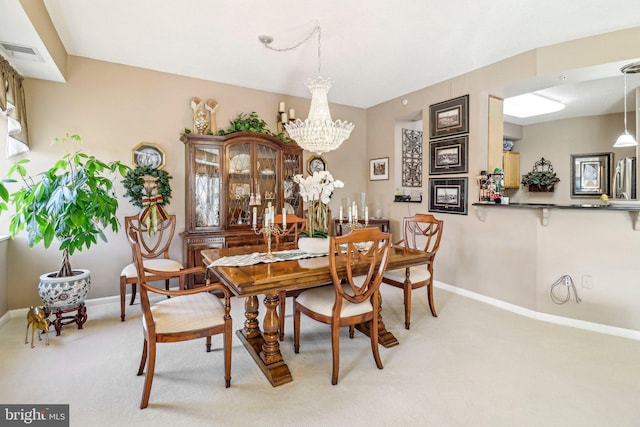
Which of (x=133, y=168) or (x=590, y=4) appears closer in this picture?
(x=590, y=4)

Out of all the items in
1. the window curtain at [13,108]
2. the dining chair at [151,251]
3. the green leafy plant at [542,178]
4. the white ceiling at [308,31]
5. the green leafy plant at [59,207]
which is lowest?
the dining chair at [151,251]

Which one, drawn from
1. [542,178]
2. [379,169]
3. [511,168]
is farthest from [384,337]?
[542,178]

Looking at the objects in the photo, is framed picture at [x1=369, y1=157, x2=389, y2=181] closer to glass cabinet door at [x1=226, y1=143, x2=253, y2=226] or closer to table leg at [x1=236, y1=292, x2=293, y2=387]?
glass cabinet door at [x1=226, y1=143, x2=253, y2=226]

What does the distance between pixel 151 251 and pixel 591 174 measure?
24.4ft

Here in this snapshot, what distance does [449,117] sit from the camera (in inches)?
154

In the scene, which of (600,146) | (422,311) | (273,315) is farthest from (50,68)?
(600,146)

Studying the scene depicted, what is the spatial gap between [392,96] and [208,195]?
312cm

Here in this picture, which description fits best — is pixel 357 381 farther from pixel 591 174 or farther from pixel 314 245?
pixel 591 174

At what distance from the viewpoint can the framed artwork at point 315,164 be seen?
4855 millimetres

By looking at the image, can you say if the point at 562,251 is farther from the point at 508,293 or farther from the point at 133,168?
the point at 133,168

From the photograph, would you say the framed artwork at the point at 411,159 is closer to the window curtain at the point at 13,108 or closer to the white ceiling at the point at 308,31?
the white ceiling at the point at 308,31

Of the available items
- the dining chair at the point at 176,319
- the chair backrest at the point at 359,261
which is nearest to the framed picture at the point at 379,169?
the chair backrest at the point at 359,261

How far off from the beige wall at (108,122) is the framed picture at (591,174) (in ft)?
20.2

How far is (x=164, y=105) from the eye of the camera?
12.2ft
